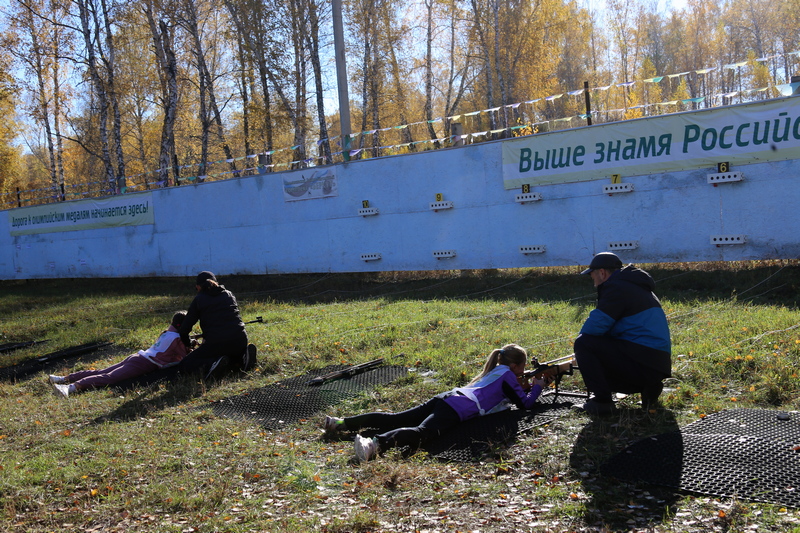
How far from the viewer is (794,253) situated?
433 inches

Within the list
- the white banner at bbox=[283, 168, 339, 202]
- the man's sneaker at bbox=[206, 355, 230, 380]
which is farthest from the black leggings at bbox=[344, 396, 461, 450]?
the white banner at bbox=[283, 168, 339, 202]

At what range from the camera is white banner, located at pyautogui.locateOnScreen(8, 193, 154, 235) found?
2138 centimetres

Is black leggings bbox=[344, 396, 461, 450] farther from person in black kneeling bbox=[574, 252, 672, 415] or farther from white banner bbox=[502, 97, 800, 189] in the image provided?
white banner bbox=[502, 97, 800, 189]

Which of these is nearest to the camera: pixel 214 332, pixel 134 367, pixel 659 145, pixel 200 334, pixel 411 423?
pixel 411 423

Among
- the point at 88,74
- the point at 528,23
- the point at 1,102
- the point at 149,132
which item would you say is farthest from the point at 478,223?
the point at 149,132

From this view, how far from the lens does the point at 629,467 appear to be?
4160mm

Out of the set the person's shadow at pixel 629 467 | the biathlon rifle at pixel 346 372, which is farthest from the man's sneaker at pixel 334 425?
the person's shadow at pixel 629 467

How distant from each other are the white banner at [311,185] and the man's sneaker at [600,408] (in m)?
12.5

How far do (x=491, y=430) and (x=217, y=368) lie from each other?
392 centimetres

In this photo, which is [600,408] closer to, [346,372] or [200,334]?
[346,372]

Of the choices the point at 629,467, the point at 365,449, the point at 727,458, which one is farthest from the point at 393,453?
the point at 727,458

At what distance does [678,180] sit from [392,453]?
30.9 feet

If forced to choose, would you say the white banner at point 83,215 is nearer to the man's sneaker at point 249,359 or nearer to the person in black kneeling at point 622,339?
the man's sneaker at point 249,359

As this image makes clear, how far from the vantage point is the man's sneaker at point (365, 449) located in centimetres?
479
